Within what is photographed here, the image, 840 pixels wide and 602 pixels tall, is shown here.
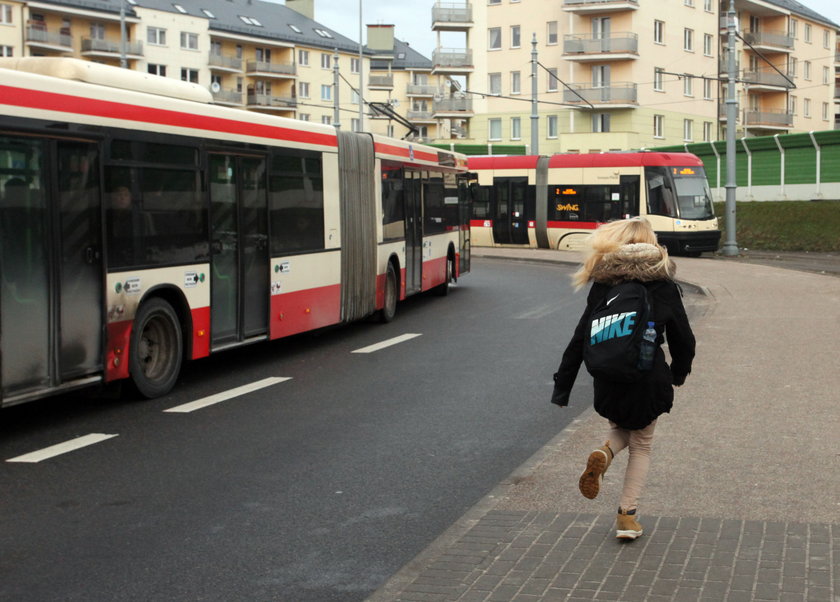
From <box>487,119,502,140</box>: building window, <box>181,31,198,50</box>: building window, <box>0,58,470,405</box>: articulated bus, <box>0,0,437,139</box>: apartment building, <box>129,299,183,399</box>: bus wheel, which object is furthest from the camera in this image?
<box>181,31,198,50</box>: building window

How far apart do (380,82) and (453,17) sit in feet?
123

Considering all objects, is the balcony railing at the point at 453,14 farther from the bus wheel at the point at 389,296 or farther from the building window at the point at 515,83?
the bus wheel at the point at 389,296

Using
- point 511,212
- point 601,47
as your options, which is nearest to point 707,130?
point 601,47

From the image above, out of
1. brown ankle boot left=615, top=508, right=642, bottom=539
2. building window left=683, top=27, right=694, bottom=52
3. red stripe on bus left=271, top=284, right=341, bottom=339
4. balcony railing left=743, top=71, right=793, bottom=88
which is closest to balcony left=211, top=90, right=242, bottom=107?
building window left=683, top=27, right=694, bottom=52

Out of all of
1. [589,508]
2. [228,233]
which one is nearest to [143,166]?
[228,233]

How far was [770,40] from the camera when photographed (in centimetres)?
8988

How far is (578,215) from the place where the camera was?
38.6 meters

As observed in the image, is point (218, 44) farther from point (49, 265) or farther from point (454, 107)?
point (49, 265)

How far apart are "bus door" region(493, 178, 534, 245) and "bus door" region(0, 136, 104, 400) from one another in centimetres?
3065

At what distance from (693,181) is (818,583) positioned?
32628 millimetres

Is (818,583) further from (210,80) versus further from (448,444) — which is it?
(210,80)

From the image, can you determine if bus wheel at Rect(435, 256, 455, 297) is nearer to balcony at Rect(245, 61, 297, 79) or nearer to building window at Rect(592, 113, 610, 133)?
building window at Rect(592, 113, 610, 133)

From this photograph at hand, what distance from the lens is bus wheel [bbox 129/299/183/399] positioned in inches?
414

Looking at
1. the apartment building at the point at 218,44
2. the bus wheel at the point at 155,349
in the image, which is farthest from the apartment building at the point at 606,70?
the bus wheel at the point at 155,349
